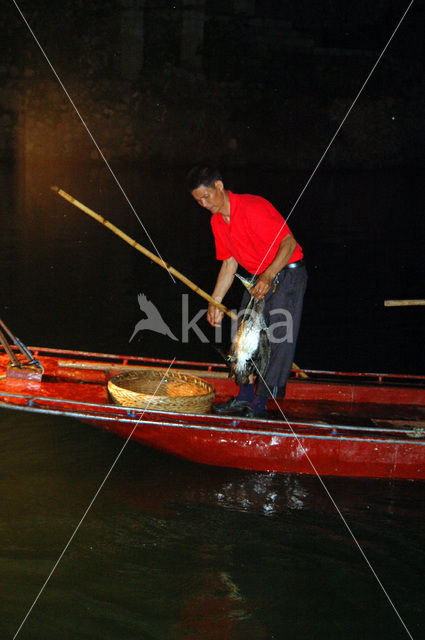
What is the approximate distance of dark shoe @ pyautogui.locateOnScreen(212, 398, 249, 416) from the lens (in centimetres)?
600

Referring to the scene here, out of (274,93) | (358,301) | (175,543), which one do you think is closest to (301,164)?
(274,93)

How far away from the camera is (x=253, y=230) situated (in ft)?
17.8

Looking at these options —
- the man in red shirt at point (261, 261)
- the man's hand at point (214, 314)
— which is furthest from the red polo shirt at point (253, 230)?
the man's hand at point (214, 314)

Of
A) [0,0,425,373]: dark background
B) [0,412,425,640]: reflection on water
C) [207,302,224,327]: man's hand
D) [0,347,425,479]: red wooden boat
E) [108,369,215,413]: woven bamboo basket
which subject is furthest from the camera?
[0,0,425,373]: dark background

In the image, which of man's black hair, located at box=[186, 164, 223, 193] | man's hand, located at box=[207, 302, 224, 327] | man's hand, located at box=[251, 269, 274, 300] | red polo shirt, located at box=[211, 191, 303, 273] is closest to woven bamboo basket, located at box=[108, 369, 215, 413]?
man's hand, located at box=[207, 302, 224, 327]

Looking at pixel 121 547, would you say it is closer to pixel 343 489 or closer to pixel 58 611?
pixel 58 611

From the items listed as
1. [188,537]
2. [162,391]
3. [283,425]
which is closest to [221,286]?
[162,391]

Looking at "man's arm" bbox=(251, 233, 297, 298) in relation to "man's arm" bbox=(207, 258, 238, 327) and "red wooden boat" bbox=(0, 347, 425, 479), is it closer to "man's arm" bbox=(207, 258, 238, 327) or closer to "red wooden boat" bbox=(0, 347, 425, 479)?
"man's arm" bbox=(207, 258, 238, 327)

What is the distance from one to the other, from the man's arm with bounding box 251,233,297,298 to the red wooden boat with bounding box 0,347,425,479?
989mm

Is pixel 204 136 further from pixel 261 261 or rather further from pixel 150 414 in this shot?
pixel 150 414

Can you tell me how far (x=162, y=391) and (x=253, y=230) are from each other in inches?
69.0

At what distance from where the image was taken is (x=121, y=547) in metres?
4.86

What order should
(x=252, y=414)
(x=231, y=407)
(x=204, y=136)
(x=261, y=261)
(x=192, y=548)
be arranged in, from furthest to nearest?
(x=204, y=136)
(x=231, y=407)
(x=252, y=414)
(x=261, y=261)
(x=192, y=548)

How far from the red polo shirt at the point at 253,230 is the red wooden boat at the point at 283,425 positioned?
3.96 feet
